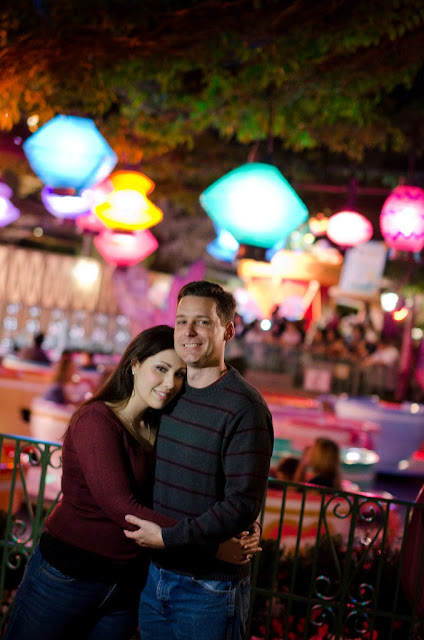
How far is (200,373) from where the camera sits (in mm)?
2244

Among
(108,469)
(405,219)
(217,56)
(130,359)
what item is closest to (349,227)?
(405,219)

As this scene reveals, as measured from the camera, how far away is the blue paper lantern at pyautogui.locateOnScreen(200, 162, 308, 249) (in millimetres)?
4234

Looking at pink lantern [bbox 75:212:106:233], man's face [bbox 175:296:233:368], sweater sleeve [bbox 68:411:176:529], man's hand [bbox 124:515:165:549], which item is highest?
pink lantern [bbox 75:212:106:233]

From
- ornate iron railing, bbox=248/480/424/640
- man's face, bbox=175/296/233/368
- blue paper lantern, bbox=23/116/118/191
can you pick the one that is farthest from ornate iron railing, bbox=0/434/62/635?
blue paper lantern, bbox=23/116/118/191

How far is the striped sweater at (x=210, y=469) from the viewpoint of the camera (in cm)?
204

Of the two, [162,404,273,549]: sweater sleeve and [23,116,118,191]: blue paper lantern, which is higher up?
[23,116,118,191]: blue paper lantern

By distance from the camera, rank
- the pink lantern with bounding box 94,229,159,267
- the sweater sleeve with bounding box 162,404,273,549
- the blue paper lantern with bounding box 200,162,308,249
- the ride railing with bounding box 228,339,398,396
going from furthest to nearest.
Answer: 1. the ride railing with bounding box 228,339,398,396
2. the pink lantern with bounding box 94,229,159,267
3. the blue paper lantern with bounding box 200,162,308,249
4. the sweater sleeve with bounding box 162,404,273,549

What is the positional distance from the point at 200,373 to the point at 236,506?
43cm

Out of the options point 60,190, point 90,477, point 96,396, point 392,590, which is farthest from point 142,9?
point 392,590

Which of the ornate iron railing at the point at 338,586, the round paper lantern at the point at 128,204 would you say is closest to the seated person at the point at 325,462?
the ornate iron railing at the point at 338,586

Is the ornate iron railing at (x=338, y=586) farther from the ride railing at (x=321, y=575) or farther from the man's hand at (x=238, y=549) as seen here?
the man's hand at (x=238, y=549)

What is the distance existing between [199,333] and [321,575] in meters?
1.95

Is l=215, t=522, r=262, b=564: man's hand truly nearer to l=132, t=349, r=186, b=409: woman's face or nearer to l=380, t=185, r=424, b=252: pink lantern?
l=132, t=349, r=186, b=409: woman's face

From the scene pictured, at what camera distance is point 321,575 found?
3.61 meters
